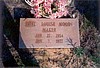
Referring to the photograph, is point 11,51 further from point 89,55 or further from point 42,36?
point 89,55

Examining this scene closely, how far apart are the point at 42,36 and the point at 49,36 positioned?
111mm

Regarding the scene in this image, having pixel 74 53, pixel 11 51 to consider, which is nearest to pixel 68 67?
pixel 74 53

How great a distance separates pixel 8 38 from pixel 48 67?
80 cm

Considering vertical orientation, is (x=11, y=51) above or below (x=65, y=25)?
below

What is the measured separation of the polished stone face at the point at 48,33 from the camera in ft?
15.1

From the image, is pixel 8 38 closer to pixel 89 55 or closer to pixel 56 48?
pixel 56 48

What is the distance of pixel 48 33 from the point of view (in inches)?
182

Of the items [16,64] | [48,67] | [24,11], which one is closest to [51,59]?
[48,67]

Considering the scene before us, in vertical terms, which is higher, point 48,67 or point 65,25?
point 65,25

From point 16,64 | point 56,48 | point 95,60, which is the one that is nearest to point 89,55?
point 95,60

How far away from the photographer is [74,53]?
462cm

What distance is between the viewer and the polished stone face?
15.1ft

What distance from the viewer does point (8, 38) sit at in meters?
4.70

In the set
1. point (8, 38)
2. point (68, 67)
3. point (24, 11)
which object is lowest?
point (68, 67)
